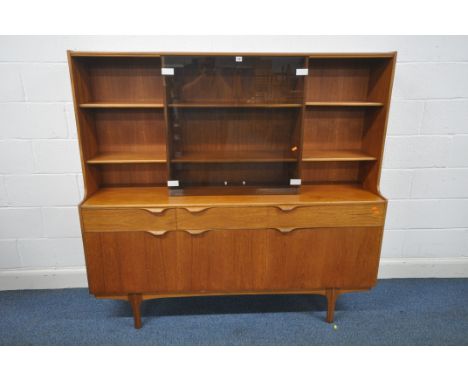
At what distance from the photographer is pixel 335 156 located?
1964 millimetres

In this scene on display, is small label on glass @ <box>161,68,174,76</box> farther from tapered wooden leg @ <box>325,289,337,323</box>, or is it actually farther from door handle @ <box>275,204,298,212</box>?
tapered wooden leg @ <box>325,289,337,323</box>

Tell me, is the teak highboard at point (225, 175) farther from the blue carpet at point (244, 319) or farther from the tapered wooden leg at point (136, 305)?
the blue carpet at point (244, 319)

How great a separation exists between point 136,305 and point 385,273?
6.26 feet

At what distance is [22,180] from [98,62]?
3.25 ft

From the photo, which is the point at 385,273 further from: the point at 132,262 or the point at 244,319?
the point at 132,262

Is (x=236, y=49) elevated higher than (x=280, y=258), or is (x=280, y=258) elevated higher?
(x=236, y=49)

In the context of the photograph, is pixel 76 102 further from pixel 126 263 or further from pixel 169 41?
pixel 126 263

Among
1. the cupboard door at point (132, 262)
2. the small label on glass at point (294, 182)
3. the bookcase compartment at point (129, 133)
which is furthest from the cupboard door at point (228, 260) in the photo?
the bookcase compartment at point (129, 133)

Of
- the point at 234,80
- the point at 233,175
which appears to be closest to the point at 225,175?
the point at 233,175

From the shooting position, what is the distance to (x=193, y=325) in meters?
2.05

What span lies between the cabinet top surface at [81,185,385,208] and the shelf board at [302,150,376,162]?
21 cm

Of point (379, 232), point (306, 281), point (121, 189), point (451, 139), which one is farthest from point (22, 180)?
point (451, 139)

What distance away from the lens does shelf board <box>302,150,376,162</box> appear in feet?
6.31

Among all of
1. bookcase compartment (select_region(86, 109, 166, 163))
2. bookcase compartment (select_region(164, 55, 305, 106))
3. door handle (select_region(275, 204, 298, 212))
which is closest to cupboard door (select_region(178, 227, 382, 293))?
door handle (select_region(275, 204, 298, 212))
